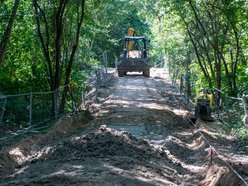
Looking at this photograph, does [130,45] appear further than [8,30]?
Yes

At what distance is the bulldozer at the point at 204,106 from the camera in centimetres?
1731

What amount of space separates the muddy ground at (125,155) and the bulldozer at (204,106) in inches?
18.0

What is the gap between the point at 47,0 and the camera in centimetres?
1867

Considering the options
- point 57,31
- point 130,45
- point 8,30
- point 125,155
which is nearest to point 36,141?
point 8,30

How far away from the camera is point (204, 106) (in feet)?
57.0

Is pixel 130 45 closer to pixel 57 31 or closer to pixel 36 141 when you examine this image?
pixel 57 31

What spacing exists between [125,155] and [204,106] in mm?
7525

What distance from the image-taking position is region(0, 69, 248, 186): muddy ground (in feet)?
27.4

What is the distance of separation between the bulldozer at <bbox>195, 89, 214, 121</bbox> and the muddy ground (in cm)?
46

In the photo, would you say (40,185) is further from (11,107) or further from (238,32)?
(238,32)

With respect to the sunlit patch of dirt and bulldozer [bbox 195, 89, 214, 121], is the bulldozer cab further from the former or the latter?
bulldozer [bbox 195, 89, 214, 121]

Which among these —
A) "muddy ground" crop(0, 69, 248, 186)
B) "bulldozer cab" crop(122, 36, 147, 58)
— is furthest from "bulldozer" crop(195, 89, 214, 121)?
"bulldozer cab" crop(122, 36, 147, 58)

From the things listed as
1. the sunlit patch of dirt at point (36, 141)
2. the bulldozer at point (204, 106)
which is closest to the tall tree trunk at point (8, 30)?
the sunlit patch of dirt at point (36, 141)

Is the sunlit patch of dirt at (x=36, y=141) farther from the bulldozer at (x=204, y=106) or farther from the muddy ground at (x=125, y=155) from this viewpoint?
the bulldozer at (x=204, y=106)
